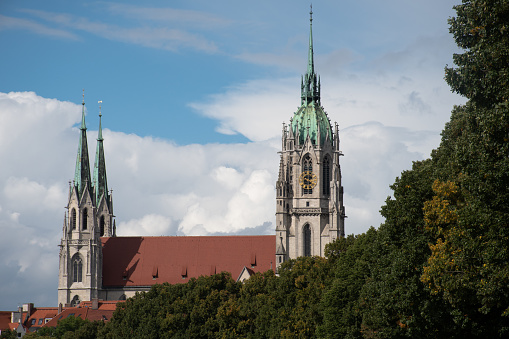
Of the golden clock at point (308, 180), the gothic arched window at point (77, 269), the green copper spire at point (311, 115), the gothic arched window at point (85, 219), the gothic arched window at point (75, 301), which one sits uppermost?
the green copper spire at point (311, 115)

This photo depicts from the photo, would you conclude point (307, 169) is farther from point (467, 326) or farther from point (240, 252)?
point (467, 326)

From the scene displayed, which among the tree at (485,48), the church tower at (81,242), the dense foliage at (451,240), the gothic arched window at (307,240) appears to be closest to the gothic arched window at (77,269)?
the church tower at (81,242)

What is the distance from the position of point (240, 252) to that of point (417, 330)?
269 feet

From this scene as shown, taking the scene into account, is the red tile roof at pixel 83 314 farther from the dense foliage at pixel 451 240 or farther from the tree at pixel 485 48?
the tree at pixel 485 48

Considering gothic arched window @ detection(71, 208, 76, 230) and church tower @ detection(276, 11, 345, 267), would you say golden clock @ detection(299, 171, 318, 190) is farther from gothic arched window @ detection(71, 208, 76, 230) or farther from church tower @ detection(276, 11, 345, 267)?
gothic arched window @ detection(71, 208, 76, 230)

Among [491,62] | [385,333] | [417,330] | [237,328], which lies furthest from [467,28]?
[237,328]

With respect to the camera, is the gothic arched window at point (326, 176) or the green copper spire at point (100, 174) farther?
the green copper spire at point (100, 174)

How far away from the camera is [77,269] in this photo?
4919 inches

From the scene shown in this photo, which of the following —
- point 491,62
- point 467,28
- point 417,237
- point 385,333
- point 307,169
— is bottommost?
point 385,333

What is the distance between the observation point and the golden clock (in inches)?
4732

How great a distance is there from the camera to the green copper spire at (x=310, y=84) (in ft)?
416

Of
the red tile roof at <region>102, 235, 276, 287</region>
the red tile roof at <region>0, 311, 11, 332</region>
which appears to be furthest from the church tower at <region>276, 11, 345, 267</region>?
the red tile roof at <region>0, 311, 11, 332</region>

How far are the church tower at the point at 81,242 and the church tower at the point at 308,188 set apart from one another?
23486 mm

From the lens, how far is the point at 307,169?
121750 mm
